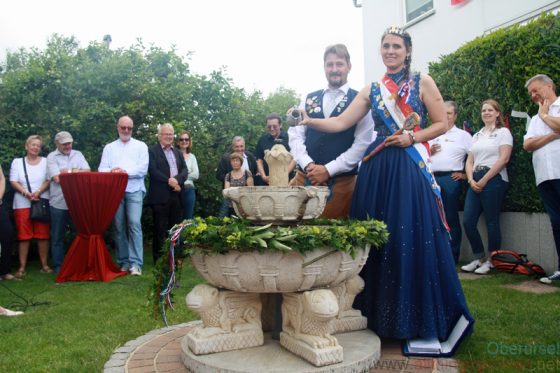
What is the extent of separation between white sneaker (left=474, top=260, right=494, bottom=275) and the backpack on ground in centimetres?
6

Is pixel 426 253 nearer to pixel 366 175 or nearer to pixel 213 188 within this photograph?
pixel 366 175

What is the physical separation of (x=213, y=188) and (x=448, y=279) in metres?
6.62

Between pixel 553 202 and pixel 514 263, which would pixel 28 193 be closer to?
pixel 514 263

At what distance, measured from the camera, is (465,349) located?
3.26 metres

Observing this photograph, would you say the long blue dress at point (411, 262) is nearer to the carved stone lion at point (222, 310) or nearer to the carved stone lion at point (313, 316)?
the carved stone lion at point (313, 316)

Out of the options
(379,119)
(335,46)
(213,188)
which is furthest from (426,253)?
(213,188)

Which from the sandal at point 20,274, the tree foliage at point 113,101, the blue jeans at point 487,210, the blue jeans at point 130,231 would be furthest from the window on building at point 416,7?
the sandal at point 20,274

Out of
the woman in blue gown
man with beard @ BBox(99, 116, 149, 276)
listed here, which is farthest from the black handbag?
the woman in blue gown

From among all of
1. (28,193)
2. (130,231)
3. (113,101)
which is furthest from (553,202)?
(113,101)

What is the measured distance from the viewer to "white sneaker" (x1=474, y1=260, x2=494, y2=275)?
5945mm

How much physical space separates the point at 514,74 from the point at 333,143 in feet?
11.7

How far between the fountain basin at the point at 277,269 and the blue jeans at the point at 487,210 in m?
3.73

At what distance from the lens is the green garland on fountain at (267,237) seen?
8.66 ft

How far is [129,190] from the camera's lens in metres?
6.56
